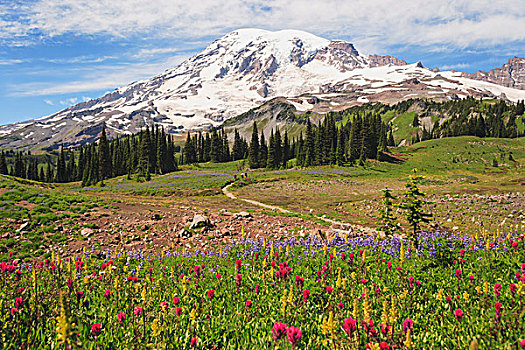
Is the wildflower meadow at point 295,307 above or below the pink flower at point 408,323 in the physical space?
below

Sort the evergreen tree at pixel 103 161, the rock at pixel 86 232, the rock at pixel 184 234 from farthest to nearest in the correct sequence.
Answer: the evergreen tree at pixel 103 161 < the rock at pixel 86 232 < the rock at pixel 184 234

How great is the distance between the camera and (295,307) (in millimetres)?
5062

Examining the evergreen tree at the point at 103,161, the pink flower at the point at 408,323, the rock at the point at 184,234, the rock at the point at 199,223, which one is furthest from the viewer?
the evergreen tree at the point at 103,161

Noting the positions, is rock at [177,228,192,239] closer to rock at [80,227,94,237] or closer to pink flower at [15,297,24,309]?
rock at [80,227,94,237]

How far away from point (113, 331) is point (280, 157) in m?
110

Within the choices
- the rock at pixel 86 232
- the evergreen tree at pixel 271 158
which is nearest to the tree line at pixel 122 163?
the evergreen tree at pixel 271 158

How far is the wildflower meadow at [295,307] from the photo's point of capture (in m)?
4.30

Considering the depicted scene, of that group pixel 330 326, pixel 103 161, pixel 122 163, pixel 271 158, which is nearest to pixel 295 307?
pixel 330 326

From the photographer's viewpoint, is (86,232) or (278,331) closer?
(278,331)

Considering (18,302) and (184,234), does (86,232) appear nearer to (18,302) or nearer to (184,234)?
(184,234)

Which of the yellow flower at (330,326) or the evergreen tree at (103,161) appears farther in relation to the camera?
the evergreen tree at (103,161)

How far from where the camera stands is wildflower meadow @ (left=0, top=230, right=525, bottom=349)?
430cm

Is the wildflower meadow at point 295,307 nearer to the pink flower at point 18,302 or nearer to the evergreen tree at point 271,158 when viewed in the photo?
the pink flower at point 18,302

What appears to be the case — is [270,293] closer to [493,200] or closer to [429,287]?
[429,287]
